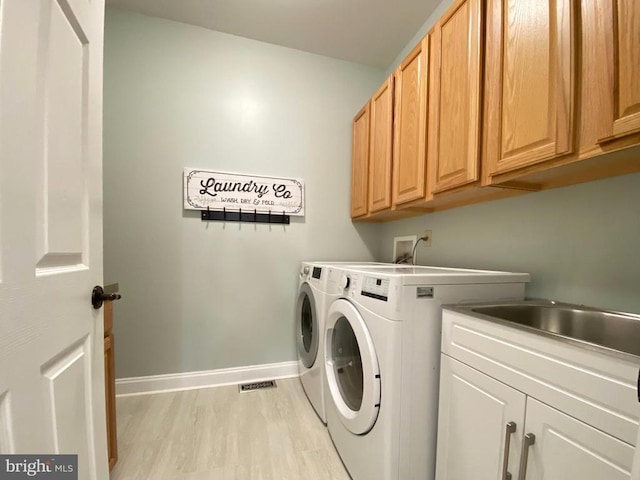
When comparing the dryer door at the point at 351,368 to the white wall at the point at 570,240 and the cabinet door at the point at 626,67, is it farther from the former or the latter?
the cabinet door at the point at 626,67

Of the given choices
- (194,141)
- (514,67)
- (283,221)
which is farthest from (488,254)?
(194,141)

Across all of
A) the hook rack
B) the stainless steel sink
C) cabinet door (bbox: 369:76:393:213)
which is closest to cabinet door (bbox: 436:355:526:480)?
the stainless steel sink

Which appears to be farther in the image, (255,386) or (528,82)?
(255,386)

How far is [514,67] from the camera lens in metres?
0.89

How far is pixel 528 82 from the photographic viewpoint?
2.78ft

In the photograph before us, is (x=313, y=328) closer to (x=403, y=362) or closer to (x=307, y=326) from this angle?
(x=307, y=326)

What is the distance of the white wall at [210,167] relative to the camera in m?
1.77

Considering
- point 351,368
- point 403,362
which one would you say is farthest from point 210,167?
point 403,362

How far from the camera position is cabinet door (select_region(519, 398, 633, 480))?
0.48m

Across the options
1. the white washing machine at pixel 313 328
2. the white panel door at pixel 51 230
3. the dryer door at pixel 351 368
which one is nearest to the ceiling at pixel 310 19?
the white panel door at pixel 51 230

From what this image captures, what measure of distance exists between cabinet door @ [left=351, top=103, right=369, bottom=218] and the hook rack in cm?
62

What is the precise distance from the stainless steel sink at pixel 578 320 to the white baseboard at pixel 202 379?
1686 millimetres

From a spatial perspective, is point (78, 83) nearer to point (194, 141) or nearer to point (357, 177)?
point (194, 141)

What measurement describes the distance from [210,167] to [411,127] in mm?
1490
